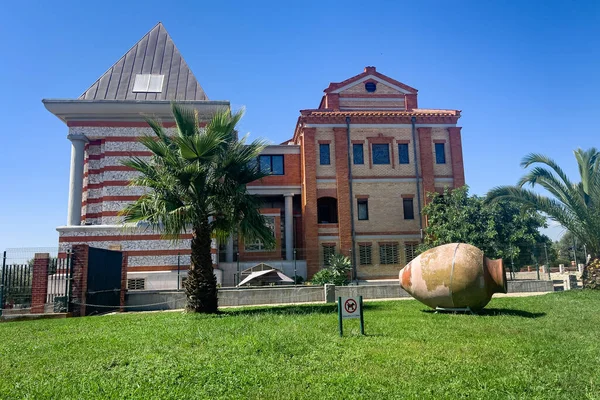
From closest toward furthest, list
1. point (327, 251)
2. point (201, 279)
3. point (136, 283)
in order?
point (201, 279) < point (136, 283) < point (327, 251)

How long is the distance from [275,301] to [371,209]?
1357 centimetres

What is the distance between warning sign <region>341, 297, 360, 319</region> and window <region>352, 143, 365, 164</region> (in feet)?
76.9

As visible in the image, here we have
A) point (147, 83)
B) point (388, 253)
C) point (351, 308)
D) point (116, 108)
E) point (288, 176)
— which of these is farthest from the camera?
point (288, 176)

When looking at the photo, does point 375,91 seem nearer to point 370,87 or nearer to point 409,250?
point 370,87

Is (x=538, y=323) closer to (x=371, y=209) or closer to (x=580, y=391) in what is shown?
(x=580, y=391)

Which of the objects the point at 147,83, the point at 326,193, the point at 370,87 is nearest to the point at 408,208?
the point at 326,193

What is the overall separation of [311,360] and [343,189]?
24808 millimetres

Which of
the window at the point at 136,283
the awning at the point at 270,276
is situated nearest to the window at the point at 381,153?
the awning at the point at 270,276

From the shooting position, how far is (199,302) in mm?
14000

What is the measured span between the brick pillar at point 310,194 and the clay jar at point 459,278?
56.1ft

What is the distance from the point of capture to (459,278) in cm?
1189

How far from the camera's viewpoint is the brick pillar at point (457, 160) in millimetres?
32062

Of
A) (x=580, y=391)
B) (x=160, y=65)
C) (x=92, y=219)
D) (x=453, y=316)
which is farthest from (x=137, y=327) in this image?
(x=160, y=65)

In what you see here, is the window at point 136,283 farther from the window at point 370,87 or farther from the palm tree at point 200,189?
the window at point 370,87
